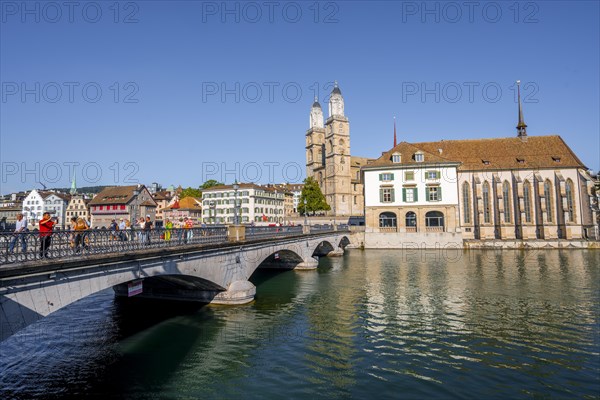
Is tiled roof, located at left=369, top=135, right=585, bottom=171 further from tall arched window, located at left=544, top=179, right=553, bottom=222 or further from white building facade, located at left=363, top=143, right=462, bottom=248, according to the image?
tall arched window, located at left=544, top=179, right=553, bottom=222

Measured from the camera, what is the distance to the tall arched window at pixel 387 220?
54344 millimetres

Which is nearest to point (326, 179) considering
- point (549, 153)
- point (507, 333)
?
point (549, 153)

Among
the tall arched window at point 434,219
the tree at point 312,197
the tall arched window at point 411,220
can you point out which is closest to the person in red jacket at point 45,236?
the tall arched window at point 411,220

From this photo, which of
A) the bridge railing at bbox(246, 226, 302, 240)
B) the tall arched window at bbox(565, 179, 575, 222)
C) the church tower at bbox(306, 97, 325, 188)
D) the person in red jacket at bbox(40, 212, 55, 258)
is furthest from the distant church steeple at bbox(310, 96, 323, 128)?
the person in red jacket at bbox(40, 212, 55, 258)

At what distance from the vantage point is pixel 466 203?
→ 185 ft

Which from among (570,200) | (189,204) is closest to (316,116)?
(189,204)

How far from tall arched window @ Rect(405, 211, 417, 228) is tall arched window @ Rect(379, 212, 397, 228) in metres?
1.75

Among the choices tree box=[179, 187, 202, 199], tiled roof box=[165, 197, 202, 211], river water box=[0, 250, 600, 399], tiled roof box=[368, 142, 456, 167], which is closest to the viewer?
river water box=[0, 250, 600, 399]

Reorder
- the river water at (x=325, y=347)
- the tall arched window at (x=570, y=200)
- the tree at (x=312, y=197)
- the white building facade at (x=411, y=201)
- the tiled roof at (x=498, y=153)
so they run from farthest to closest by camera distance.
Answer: the tree at (x=312, y=197) → the tiled roof at (x=498, y=153) → the tall arched window at (x=570, y=200) → the white building facade at (x=411, y=201) → the river water at (x=325, y=347)

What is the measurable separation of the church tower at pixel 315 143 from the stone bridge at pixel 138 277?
245 feet

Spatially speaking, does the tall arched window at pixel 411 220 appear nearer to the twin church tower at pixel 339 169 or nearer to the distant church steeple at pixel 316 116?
the twin church tower at pixel 339 169

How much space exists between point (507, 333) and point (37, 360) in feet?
55.0

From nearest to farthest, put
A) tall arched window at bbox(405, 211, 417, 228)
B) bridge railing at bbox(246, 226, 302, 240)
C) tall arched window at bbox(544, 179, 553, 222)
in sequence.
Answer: bridge railing at bbox(246, 226, 302, 240) → tall arched window at bbox(405, 211, 417, 228) → tall arched window at bbox(544, 179, 553, 222)

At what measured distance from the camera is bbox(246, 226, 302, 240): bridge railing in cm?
2353
